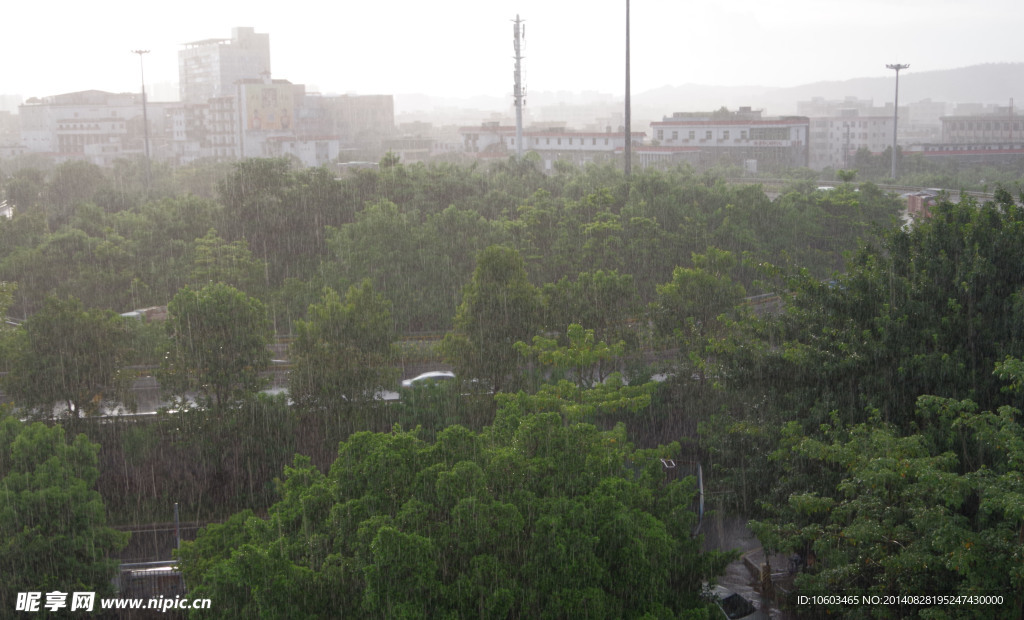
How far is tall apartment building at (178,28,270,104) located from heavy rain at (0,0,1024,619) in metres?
62.5

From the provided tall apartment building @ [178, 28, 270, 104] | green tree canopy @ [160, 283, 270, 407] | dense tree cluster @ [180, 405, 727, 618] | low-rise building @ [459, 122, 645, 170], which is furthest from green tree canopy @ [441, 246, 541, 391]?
tall apartment building @ [178, 28, 270, 104]

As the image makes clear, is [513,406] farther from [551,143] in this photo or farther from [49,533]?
[551,143]

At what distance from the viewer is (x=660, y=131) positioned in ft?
171

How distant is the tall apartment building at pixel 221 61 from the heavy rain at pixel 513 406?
6252cm

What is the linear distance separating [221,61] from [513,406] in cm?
8837

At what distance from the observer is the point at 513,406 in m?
9.49

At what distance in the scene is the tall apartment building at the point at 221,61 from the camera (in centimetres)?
8769

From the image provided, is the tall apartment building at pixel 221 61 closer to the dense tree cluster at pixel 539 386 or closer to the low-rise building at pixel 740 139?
the low-rise building at pixel 740 139

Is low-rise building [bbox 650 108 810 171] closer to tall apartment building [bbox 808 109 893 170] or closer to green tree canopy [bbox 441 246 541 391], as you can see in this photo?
tall apartment building [bbox 808 109 893 170]

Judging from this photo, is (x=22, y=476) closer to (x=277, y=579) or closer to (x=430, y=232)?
(x=277, y=579)

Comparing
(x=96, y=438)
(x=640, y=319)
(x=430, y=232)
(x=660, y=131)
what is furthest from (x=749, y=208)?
(x=660, y=131)

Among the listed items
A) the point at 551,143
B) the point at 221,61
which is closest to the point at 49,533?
the point at 551,143

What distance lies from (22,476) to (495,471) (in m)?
5.96

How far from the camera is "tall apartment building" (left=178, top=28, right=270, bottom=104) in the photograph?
8769 centimetres
